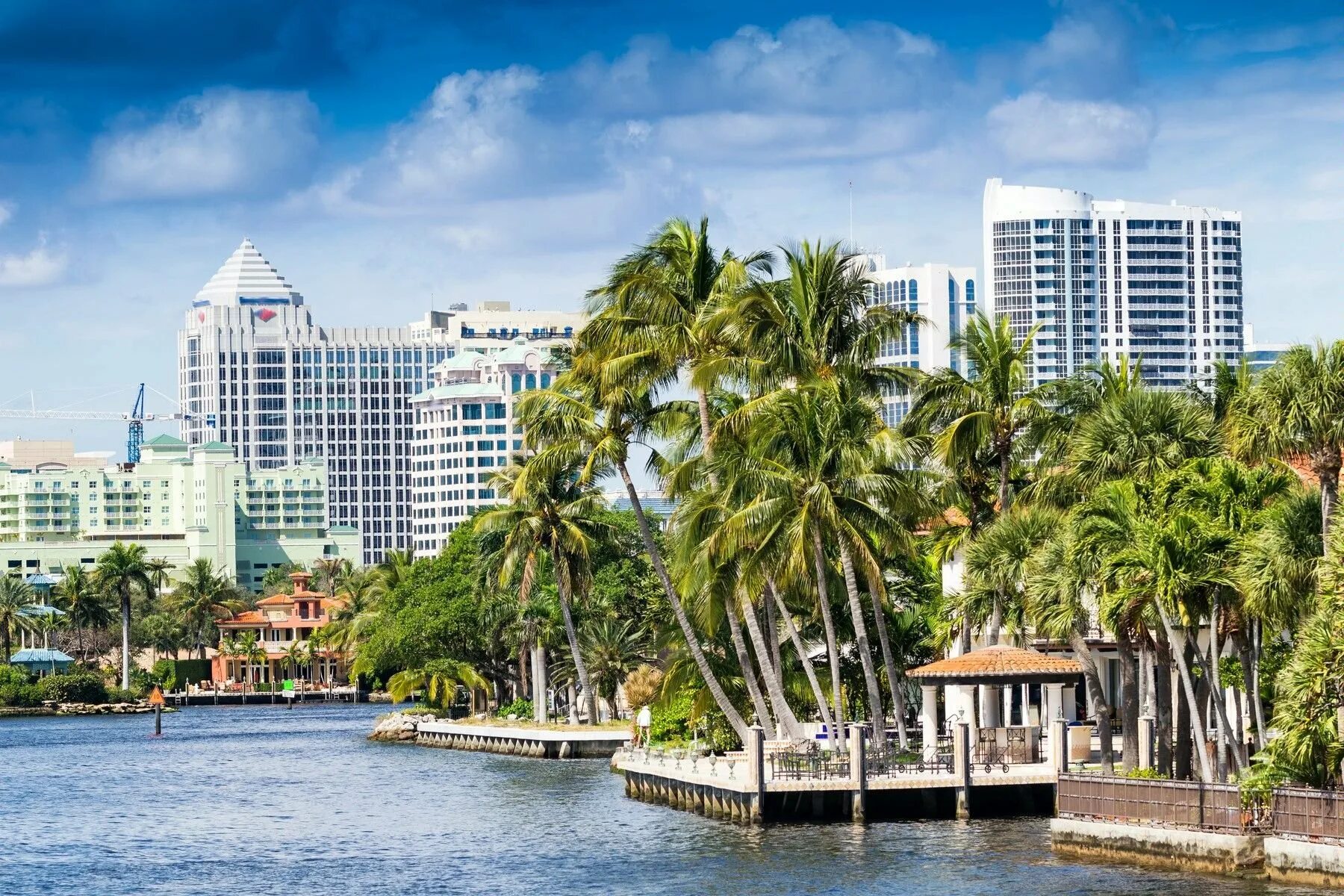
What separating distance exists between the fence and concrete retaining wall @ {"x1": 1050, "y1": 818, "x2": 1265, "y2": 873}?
18cm

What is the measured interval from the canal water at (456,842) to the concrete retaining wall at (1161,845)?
0.48 meters

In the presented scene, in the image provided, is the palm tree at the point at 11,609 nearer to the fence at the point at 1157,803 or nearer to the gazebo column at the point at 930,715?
the gazebo column at the point at 930,715

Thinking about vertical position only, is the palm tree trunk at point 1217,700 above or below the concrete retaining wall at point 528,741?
above

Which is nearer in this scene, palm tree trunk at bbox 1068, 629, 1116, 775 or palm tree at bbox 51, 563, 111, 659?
palm tree trunk at bbox 1068, 629, 1116, 775

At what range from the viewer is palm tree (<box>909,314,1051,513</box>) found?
60.6 m

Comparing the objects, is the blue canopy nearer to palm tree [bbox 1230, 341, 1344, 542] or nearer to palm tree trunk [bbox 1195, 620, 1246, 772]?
palm tree trunk [bbox 1195, 620, 1246, 772]

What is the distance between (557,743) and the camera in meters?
92.4

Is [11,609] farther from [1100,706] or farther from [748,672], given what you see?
[1100,706]

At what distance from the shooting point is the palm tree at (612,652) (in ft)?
320

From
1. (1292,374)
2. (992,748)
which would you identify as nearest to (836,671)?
(992,748)

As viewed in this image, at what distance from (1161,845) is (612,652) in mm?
55779

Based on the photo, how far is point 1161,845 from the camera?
42.9 m

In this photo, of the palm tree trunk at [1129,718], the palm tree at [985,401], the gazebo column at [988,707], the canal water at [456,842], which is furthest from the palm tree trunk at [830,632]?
the palm tree trunk at [1129,718]

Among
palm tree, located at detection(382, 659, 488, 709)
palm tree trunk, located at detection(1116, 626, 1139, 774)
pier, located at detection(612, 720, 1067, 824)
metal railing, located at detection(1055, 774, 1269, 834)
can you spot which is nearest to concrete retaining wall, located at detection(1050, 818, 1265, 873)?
metal railing, located at detection(1055, 774, 1269, 834)
